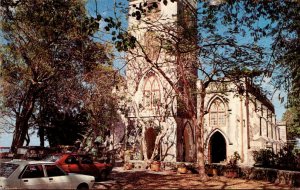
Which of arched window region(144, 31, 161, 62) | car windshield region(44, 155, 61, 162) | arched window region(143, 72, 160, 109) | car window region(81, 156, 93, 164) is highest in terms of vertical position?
arched window region(144, 31, 161, 62)

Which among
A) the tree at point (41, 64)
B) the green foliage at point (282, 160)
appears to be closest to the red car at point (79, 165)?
the tree at point (41, 64)

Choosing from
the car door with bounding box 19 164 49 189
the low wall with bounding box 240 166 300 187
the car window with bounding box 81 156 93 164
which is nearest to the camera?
the car door with bounding box 19 164 49 189

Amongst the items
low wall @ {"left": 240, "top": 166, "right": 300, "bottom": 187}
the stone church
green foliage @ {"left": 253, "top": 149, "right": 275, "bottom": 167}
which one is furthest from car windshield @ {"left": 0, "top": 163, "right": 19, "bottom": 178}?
the stone church

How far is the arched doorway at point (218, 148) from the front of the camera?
111 ft

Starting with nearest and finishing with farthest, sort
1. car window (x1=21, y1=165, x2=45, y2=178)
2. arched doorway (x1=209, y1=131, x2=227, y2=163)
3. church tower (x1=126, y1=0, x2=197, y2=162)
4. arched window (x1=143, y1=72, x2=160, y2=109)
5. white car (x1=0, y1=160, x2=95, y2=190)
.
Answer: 1. white car (x1=0, y1=160, x2=95, y2=190)
2. car window (x1=21, y1=165, x2=45, y2=178)
3. church tower (x1=126, y1=0, x2=197, y2=162)
4. arched window (x1=143, y1=72, x2=160, y2=109)
5. arched doorway (x1=209, y1=131, x2=227, y2=163)

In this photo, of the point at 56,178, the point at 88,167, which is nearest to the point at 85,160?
the point at 88,167

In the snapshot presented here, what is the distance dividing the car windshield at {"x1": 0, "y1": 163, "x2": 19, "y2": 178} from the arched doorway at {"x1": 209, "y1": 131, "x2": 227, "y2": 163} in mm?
25119

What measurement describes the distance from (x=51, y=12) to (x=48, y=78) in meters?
10.3

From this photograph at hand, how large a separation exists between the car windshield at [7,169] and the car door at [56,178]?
3.20ft

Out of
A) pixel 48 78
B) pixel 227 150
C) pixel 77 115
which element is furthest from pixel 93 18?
pixel 77 115

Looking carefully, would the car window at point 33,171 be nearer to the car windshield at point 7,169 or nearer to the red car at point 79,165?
the car windshield at point 7,169

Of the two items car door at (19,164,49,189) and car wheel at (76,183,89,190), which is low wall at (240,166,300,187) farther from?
car door at (19,164,49,189)

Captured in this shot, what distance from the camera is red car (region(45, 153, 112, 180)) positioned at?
16.0 meters

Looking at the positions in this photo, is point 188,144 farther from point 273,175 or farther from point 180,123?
point 273,175
